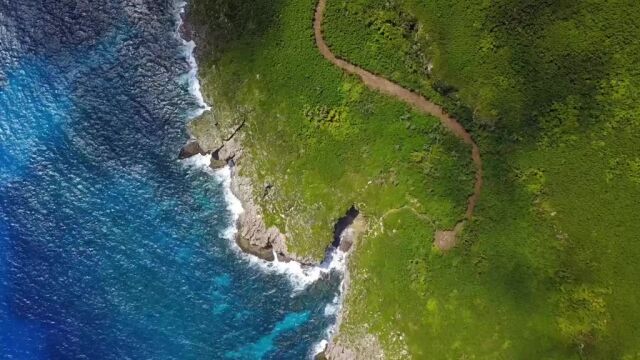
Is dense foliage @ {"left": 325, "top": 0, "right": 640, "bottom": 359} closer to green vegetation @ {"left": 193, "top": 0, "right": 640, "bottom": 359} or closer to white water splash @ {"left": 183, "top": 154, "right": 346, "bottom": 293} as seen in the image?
green vegetation @ {"left": 193, "top": 0, "right": 640, "bottom": 359}


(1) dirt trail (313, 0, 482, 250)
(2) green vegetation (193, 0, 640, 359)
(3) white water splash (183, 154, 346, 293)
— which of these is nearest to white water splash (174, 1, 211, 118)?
(2) green vegetation (193, 0, 640, 359)

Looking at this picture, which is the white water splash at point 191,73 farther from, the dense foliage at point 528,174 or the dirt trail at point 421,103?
the dense foliage at point 528,174

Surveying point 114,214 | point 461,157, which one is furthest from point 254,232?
point 461,157

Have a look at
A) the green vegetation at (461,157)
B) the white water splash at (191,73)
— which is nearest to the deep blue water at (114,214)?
the white water splash at (191,73)

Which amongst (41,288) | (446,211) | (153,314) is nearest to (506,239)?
(446,211)

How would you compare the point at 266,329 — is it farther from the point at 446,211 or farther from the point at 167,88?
the point at 167,88

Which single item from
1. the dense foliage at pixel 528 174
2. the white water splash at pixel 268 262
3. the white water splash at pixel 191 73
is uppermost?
the white water splash at pixel 191 73
